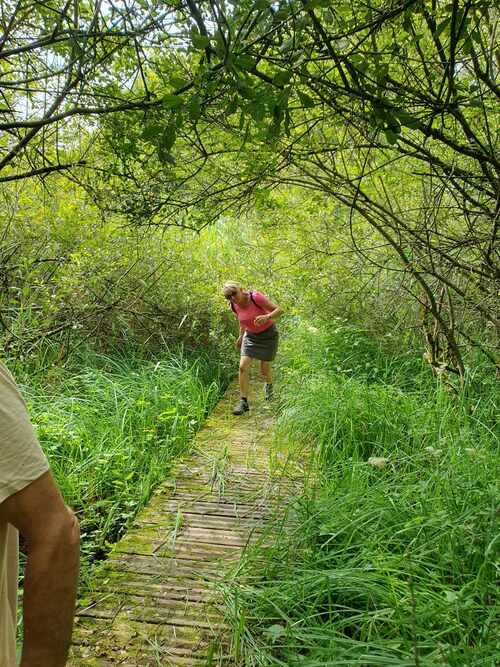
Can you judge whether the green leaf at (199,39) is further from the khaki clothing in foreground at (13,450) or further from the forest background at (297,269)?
the khaki clothing in foreground at (13,450)

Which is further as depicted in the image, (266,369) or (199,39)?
(266,369)

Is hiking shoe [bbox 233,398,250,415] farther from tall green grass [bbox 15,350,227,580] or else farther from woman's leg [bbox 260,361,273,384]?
woman's leg [bbox 260,361,273,384]

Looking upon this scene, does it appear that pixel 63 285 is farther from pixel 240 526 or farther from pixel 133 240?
pixel 240 526

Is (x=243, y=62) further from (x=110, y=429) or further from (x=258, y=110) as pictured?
(x=110, y=429)

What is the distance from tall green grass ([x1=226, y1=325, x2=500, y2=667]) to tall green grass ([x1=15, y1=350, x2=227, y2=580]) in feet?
4.41

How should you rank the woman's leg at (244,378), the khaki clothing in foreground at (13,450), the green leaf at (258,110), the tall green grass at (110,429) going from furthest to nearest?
the woman's leg at (244,378)
the tall green grass at (110,429)
the green leaf at (258,110)
the khaki clothing in foreground at (13,450)

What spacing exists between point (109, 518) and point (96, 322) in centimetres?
401

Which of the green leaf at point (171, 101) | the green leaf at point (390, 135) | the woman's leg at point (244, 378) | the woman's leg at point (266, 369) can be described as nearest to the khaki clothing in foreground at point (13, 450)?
the green leaf at point (171, 101)

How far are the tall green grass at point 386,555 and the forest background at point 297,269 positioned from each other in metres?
0.02

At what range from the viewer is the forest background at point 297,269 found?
7.38ft

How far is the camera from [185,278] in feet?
28.8

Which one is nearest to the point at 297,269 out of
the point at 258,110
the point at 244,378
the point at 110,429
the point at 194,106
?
the point at 244,378

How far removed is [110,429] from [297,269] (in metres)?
4.23

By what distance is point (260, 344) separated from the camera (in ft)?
23.3
